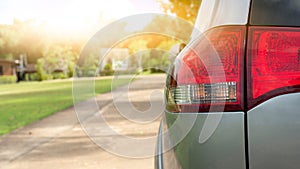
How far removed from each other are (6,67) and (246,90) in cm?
5370

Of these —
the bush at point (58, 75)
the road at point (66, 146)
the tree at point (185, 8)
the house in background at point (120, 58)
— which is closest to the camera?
the road at point (66, 146)

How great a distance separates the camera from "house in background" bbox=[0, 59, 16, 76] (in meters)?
50.4

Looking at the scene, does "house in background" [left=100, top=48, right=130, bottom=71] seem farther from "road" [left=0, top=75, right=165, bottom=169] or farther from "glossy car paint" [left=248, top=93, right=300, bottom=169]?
"glossy car paint" [left=248, top=93, right=300, bottom=169]

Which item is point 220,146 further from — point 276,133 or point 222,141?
point 276,133

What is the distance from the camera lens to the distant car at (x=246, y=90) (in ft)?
4.16

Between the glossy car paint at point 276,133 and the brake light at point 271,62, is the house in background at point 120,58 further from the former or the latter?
the glossy car paint at point 276,133

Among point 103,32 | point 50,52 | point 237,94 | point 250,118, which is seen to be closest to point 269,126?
point 250,118

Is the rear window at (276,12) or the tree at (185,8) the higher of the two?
the tree at (185,8)

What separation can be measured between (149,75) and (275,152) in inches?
681

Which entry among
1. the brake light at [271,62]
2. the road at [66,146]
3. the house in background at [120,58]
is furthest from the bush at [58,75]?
the brake light at [271,62]

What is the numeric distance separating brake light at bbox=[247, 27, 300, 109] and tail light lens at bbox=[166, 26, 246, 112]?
0.13 ft

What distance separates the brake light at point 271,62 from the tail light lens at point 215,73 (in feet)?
0.13

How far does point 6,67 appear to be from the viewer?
50.7 m

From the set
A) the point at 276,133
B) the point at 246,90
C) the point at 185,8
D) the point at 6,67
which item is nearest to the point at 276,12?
the point at 246,90
